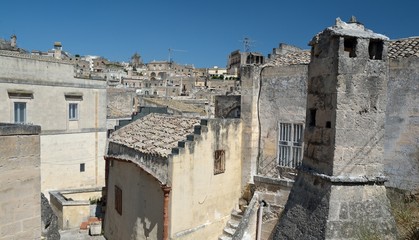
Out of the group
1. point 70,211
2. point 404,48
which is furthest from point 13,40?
point 404,48

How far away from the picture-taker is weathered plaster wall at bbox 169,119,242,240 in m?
10.9

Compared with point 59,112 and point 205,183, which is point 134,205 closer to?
point 205,183

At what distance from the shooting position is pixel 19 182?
549 cm

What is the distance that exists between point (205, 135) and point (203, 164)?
103 cm

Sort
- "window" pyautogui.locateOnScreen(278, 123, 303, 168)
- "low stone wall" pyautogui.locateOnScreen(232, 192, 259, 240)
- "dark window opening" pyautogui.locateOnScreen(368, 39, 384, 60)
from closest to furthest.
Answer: "dark window opening" pyautogui.locateOnScreen(368, 39, 384, 60), "low stone wall" pyautogui.locateOnScreen(232, 192, 259, 240), "window" pyautogui.locateOnScreen(278, 123, 303, 168)

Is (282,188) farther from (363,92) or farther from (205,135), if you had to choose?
(363,92)

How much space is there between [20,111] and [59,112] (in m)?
2.08

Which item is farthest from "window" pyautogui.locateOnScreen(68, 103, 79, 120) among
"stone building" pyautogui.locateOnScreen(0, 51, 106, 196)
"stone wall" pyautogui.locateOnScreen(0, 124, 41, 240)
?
"stone wall" pyautogui.locateOnScreen(0, 124, 41, 240)

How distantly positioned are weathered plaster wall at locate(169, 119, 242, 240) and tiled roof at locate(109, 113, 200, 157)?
2.77ft

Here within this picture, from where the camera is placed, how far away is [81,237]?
1497 cm

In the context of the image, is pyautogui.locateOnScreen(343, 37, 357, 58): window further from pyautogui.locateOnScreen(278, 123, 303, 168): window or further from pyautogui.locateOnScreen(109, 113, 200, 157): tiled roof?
pyautogui.locateOnScreen(278, 123, 303, 168): window

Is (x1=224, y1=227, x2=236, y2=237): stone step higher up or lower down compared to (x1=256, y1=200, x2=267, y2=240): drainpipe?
lower down

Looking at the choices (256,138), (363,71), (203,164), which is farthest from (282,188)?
(363,71)

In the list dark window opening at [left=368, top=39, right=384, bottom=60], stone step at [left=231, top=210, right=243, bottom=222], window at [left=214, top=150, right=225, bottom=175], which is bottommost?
stone step at [left=231, top=210, right=243, bottom=222]
